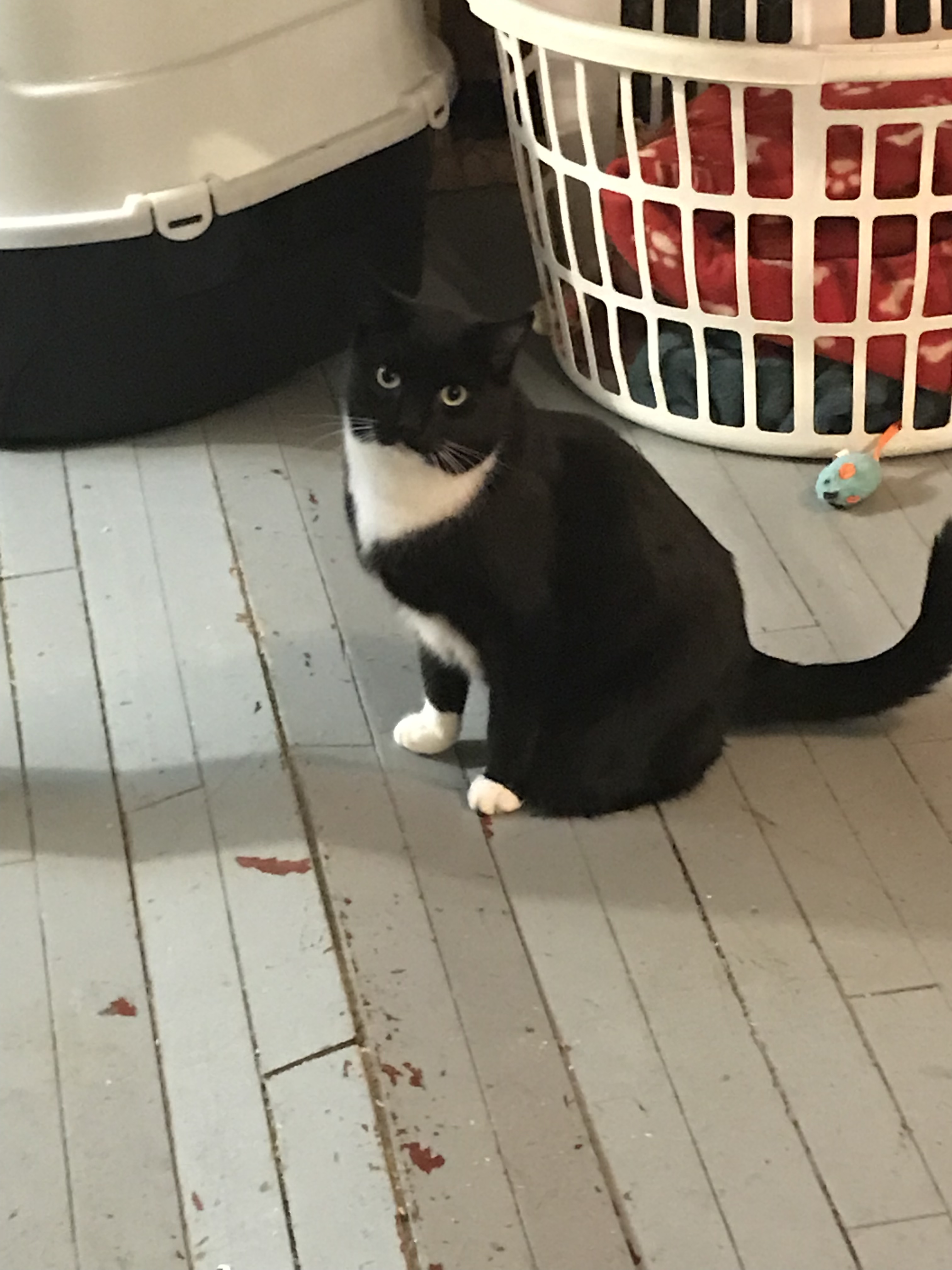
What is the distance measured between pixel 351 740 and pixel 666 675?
35cm

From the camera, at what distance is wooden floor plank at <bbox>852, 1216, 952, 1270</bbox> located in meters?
0.85

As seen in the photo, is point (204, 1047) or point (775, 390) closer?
point (204, 1047)

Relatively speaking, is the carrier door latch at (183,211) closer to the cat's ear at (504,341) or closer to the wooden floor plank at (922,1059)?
the cat's ear at (504,341)

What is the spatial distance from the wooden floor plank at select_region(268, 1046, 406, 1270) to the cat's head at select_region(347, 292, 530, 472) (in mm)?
490

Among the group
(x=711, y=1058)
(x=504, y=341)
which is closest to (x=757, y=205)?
(x=504, y=341)

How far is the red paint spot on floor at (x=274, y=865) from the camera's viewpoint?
3.65 feet

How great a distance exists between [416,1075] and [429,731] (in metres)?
0.36

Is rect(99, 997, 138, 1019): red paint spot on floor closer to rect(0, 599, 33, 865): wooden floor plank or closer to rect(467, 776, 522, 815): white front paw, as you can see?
rect(0, 599, 33, 865): wooden floor plank

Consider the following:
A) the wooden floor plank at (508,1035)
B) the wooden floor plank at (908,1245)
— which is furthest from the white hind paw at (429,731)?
the wooden floor plank at (908,1245)

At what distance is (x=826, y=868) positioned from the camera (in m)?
1.12

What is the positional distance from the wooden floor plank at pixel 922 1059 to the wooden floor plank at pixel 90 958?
0.54 metres

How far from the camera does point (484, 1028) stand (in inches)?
39.0

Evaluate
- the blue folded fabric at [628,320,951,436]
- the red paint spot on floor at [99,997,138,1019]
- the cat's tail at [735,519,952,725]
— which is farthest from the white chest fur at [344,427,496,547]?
the blue folded fabric at [628,320,951,436]

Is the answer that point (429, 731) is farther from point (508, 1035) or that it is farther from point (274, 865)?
point (508, 1035)
